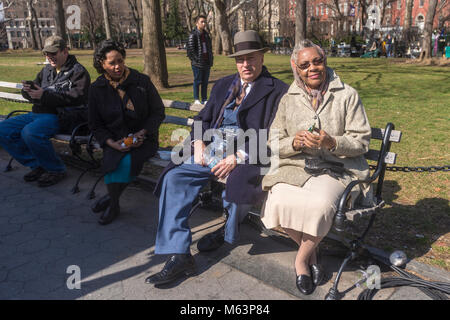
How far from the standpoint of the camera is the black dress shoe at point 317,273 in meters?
3.01

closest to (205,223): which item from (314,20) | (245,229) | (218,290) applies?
(245,229)

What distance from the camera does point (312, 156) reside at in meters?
3.15

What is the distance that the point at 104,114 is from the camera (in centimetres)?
423

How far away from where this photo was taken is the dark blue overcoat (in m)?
3.23

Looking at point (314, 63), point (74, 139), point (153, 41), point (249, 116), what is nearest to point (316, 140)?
point (314, 63)

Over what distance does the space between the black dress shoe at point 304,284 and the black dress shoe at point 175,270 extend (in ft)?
2.60

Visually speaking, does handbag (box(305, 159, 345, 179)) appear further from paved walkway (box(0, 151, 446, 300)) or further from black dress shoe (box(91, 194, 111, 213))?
black dress shoe (box(91, 194, 111, 213))

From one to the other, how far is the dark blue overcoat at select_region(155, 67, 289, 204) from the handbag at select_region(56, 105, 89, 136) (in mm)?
2018

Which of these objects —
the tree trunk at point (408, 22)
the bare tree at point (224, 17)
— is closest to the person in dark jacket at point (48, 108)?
the bare tree at point (224, 17)

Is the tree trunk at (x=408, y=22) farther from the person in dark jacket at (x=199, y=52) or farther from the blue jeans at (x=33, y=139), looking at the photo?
the blue jeans at (x=33, y=139)

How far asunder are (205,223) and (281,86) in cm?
152

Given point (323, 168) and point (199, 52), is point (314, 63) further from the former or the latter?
point (199, 52)

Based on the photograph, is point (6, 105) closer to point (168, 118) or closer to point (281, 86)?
point (168, 118)

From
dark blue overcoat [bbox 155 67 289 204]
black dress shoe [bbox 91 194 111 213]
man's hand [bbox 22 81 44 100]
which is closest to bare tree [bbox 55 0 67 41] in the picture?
man's hand [bbox 22 81 44 100]
